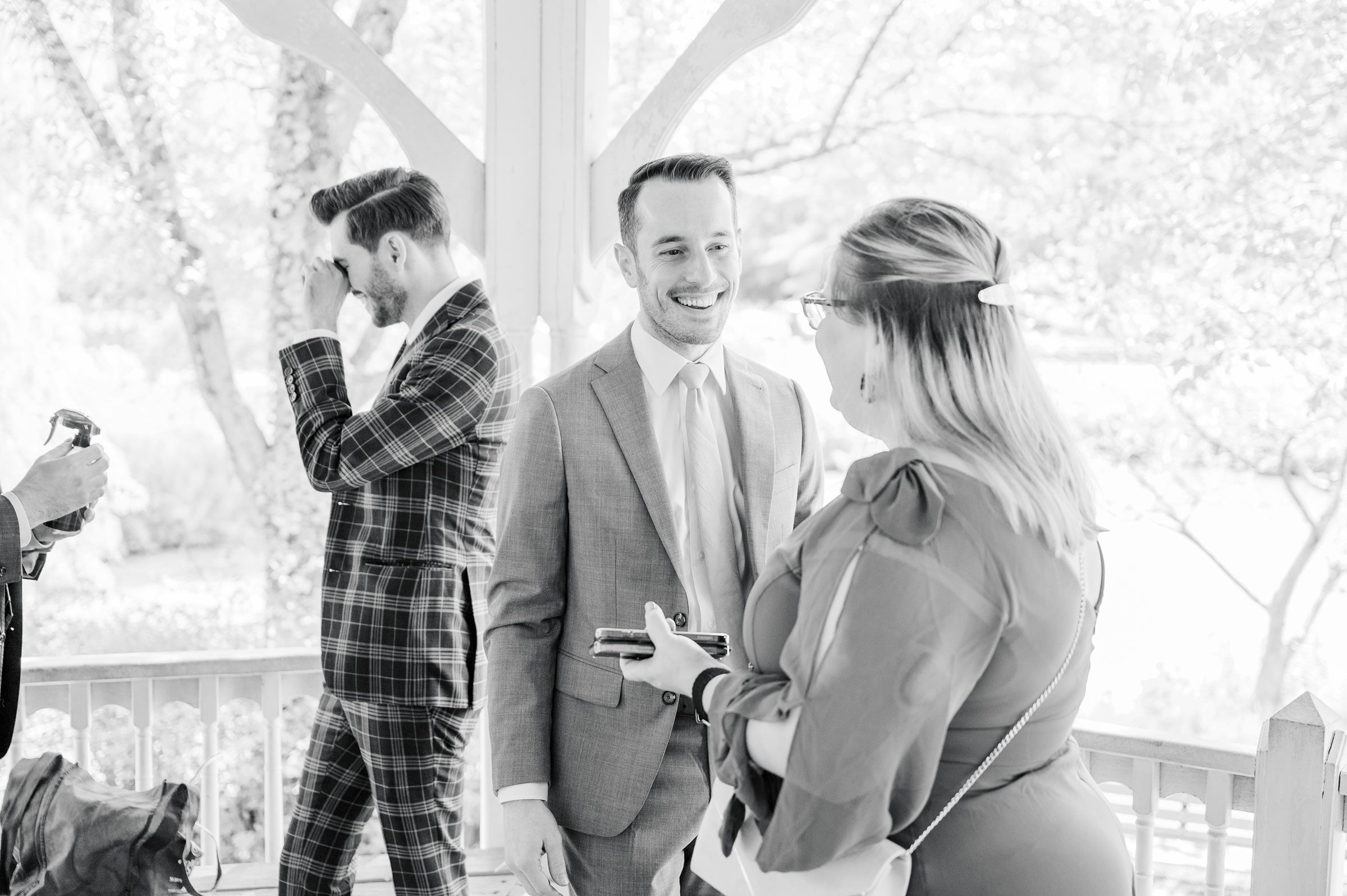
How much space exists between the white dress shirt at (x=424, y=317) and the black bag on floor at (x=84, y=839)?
962 millimetres

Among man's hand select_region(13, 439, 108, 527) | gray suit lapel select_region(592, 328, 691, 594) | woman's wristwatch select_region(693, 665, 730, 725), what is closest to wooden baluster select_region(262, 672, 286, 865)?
man's hand select_region(13, 439, 108, 527)

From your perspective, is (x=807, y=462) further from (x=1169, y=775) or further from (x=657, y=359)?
(x=1169, y=775)

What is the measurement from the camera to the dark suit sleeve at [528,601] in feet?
5.99

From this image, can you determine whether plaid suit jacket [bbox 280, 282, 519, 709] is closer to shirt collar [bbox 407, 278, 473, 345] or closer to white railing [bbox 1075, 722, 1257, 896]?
shirt collar [bbox 407, 278, 473, 345]

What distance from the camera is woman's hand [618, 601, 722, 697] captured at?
1462mm

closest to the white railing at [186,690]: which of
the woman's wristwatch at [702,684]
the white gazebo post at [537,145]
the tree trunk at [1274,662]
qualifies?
the white gazebo post at [537,145]

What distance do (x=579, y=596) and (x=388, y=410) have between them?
0.62 metres

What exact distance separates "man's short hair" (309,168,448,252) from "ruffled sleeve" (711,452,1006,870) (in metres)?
1.50

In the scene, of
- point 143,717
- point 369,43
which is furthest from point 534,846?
point 369,43

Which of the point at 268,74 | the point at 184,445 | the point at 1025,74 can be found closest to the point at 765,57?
the point at 1025,74

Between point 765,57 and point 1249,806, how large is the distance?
5751 mm

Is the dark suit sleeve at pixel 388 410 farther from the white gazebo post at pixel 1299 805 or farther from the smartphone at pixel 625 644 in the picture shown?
the white gazebo post at pixel 1299 805

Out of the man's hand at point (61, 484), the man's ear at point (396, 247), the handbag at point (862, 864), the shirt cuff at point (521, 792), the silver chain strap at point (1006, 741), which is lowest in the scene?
the shirt cuff at point (521, 792)

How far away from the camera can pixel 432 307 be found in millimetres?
2432
